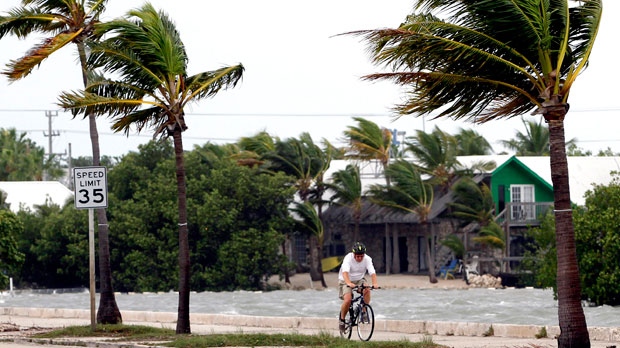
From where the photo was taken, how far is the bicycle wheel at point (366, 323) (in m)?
19.0

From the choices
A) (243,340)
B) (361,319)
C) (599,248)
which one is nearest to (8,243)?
(243,340)

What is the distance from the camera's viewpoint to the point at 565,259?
1551cm

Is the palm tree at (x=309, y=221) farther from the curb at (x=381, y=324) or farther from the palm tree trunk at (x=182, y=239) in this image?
the palm tree trunk at (x=182, y=239)

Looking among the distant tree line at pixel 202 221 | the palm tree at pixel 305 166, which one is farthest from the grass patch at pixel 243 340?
the palm tree at pixel 305 166

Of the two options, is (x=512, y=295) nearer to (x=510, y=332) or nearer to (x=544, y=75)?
(x=510, y=332)

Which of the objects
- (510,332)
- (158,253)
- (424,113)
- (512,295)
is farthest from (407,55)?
(158,253)

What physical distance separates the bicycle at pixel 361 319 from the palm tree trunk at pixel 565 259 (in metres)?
4.14

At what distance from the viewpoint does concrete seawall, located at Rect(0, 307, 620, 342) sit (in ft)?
65.6

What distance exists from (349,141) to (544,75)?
153 feet

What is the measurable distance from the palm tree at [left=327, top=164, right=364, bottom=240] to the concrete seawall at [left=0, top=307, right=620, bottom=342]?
96.2ft

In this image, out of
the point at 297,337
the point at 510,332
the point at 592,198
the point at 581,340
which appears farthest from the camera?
the point at 592,198

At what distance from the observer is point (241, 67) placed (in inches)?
880

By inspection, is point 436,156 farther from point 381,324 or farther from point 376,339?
point 376,339

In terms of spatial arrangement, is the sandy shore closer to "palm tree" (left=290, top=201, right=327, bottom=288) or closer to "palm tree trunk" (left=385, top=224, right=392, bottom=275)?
"palm tree trunk" (left=385, top=224, right=392, bottom=275)
